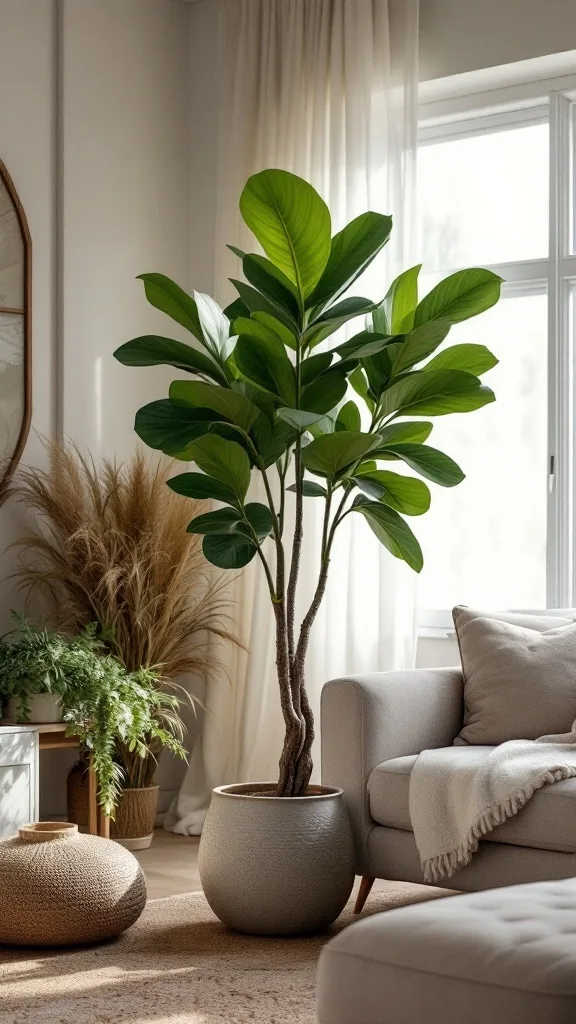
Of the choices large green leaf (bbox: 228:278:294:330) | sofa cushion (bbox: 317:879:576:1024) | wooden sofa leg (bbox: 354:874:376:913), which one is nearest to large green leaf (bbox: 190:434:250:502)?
large green leaf (bbox: 228:278:294:330)

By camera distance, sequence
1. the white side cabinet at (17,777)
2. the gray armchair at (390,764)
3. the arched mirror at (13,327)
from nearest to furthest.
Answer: the gray armchair at (390,764) < the white side cabinet at (17,777) < the arched mirror at (13,327)

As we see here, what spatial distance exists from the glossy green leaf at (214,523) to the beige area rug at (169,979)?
102 centimetres

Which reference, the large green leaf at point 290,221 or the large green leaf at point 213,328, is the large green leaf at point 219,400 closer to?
the large green leaf at point 213,328

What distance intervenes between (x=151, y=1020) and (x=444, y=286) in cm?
191

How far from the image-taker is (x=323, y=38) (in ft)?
15.7

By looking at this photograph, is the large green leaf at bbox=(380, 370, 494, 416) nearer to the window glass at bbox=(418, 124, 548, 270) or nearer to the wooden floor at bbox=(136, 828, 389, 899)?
the window glass at bbox=(418, 124, 548, 270)

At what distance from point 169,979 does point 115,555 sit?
1.81m

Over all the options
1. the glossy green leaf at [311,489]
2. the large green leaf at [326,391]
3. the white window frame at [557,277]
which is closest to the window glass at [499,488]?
the white window frame at [557,277]

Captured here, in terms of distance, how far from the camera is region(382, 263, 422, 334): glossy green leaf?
3.58m

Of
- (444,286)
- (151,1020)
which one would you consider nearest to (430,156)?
(444,286)

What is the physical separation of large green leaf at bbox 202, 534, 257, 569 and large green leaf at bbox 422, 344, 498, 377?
0.66m

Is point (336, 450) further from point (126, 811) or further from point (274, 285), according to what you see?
point (126, 811)

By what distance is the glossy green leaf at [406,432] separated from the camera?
345 centimetres

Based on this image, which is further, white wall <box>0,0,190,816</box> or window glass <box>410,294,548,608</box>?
white wall <box>0,0,190,816</box>
